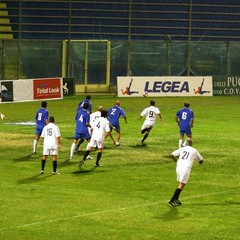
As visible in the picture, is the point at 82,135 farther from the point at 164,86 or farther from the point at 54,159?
the point at 164,86

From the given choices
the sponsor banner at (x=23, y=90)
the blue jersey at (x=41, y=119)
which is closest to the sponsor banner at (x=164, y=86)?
the sponsor banner at (x=23, y=90)

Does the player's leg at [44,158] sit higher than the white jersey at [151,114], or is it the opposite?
the white jersey at [151,114]

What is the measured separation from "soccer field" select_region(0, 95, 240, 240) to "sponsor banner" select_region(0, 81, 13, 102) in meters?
12.4

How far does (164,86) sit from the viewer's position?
67938mm

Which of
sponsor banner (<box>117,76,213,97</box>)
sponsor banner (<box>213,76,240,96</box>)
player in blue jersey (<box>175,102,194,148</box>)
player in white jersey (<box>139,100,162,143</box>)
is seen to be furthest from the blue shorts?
sponsor banner (<box>213,76,240,96</box>)

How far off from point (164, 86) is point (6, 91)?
1303 centimetres

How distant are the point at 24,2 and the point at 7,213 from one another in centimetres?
5484

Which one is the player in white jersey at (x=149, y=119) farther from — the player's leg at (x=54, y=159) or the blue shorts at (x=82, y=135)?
the player's leg at (x=54, y=159)

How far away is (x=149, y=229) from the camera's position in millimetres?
23859

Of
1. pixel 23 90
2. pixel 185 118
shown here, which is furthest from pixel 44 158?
pixel 23 90

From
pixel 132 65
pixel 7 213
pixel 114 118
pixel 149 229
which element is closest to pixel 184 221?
pixel 149 229

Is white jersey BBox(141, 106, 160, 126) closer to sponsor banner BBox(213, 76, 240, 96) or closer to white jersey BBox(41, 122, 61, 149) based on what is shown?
white jersey BBox(41, 122, 61, 149)

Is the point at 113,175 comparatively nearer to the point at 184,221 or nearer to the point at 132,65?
the point at 184,221

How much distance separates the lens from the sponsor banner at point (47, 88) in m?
63.9
